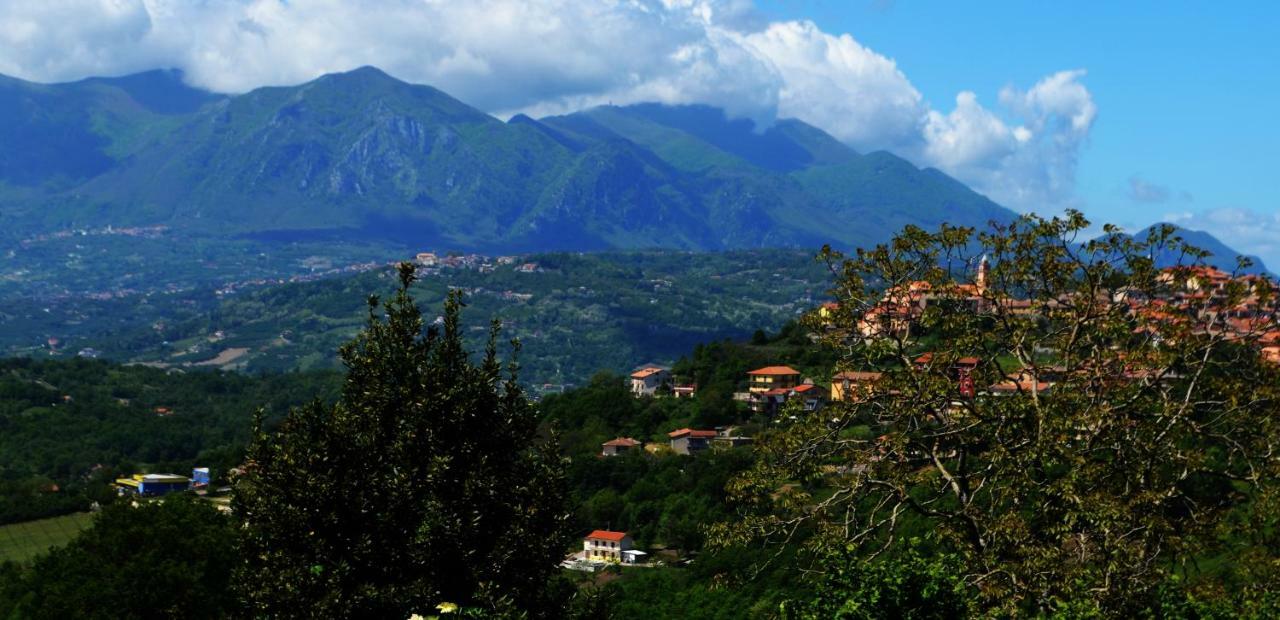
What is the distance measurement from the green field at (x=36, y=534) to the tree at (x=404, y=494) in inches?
3480

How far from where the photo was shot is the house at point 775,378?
122688mm

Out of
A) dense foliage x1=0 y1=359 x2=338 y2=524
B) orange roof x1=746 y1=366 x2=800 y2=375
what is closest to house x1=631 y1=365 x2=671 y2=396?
orange roof x1=746 y1=366 x2=800 y2=375

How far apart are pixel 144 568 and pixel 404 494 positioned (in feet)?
84.9

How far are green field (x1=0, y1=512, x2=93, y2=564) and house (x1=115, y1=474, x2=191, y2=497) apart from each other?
16.3 metres

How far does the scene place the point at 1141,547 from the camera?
59.1ft

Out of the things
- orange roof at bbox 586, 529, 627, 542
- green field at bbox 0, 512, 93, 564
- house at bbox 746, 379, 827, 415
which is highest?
house at bbox 746, 379, 827, 415

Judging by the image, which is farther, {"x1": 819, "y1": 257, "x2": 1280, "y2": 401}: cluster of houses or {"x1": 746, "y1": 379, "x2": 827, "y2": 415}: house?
{"x1": 746, "y1": 379, "x2": 827, "y2": 415}: house

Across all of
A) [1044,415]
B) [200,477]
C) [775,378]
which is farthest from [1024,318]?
[200,477]

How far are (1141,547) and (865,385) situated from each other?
5.53 metres

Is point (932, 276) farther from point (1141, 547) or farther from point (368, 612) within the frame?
point (368, 612)

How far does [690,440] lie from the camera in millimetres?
113375

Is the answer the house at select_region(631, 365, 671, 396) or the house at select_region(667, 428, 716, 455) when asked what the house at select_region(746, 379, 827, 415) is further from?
the house at select_region(631, 365, 671, 396)

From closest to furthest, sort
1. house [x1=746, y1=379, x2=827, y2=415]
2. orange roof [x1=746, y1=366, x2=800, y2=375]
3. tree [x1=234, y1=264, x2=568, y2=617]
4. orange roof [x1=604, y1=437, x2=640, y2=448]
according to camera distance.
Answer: tree [x1=234, y1=264, x2=568, y2=617]
house [x1=746, y1=379, x2=827, y2=415]
orange roof [x1=604, y1=437, x2=640, y2=448]
orange roof [x1=746, y1=366, x2=800, y2=375]

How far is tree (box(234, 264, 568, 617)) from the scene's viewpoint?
17484 mm
